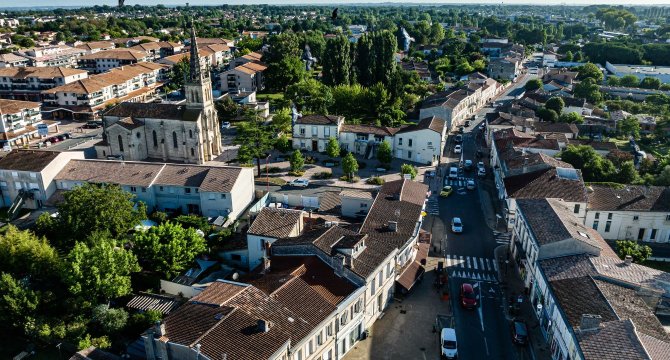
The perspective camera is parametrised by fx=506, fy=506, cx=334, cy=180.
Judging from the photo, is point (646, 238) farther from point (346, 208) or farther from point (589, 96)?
point (589, 96)

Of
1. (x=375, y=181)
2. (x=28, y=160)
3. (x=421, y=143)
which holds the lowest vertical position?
(x=375, y=181)

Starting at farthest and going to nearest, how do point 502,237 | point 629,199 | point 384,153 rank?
point 384,153 < point 502,237 < point 629,199

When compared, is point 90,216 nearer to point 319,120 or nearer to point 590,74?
point 319,120

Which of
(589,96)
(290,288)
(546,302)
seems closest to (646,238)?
(546,302)

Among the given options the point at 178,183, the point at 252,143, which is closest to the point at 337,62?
the point at 252,143

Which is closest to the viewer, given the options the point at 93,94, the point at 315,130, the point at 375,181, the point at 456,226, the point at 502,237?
the point at 502,237

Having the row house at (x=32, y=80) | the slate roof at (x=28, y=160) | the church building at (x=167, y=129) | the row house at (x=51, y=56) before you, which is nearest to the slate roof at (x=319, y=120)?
the church building at (x=167, y=129)
